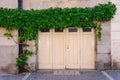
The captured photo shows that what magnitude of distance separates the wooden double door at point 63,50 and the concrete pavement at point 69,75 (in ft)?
2.53

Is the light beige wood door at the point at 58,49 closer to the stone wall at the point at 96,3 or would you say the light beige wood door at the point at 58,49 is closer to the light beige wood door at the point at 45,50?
the light beige wood door at the point at 45,50

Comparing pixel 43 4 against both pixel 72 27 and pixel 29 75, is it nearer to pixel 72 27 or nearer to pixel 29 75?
pixel 72 27

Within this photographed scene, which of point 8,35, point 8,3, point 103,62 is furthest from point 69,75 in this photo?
point 8,3

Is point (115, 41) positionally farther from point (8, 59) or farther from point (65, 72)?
point (8, 59)

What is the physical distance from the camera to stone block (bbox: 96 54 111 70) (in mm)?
16375

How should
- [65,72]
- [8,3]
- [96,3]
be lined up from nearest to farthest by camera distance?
[8,3] < [65,72] < [96,3]

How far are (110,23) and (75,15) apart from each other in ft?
6.41

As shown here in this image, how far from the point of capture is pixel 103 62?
16.4 m

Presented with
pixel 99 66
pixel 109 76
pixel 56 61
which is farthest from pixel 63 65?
pixel 109 76

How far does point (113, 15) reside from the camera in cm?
1625

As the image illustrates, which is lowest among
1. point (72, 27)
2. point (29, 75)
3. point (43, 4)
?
point (29, 75)

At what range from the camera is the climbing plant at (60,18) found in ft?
52.2

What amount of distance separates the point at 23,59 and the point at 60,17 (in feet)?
9.52

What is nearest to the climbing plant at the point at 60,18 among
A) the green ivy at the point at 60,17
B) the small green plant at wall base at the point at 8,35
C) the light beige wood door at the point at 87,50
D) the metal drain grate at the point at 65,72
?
the green ivy at the point at 60,17
